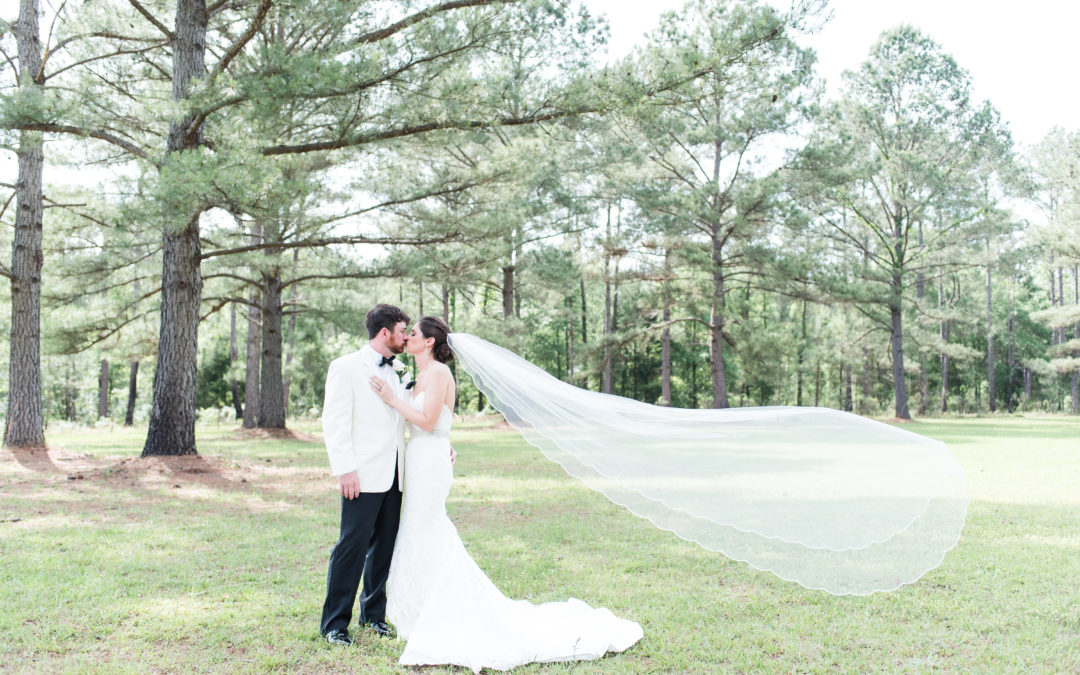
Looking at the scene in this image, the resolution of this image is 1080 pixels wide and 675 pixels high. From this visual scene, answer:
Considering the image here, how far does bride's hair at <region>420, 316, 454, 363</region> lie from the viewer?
14.1 ft

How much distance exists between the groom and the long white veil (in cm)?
67

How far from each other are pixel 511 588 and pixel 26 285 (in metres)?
11.5

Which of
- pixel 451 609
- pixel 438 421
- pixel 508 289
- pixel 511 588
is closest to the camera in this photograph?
pixel 451 609

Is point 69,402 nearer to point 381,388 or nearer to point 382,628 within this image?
point 382,628

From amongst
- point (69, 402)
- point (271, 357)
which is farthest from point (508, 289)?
point (69, 402)

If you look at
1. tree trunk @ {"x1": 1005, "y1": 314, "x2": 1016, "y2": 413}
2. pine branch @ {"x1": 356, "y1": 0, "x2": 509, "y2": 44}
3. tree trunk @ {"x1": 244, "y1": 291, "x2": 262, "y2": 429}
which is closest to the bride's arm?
pine branch @ {"x1": 356, "y1": 0, "x2": 509, "y2": 44}

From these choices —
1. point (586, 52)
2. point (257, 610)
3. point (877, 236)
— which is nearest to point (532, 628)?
point (257, 610)

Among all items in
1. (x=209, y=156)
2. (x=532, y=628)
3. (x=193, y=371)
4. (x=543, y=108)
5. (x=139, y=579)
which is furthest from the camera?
(x=193, y=371)

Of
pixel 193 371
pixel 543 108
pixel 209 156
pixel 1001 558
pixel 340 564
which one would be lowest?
pixel 1001 558

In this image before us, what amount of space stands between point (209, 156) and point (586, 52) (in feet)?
23.0

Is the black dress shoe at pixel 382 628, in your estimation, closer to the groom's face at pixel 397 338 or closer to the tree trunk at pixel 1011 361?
the groom's face at pixel 397 338

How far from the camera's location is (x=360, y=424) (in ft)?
13.3

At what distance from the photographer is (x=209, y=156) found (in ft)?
28.4

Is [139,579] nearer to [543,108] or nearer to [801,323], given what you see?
[543,108]
